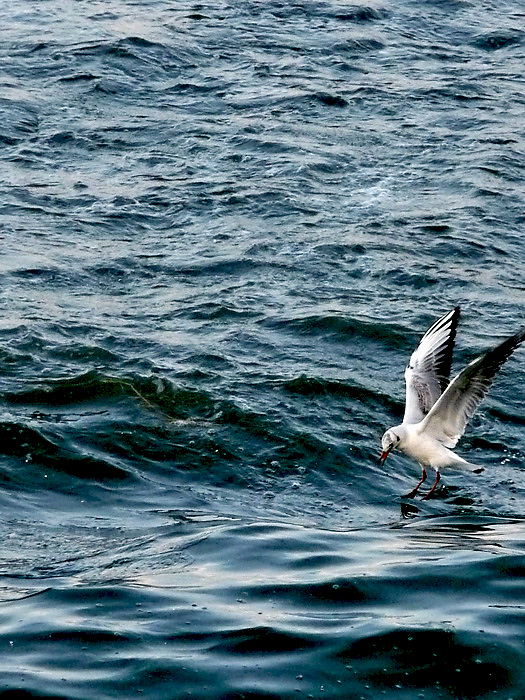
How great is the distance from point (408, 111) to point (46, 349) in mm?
8503

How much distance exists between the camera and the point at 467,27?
71.0 ft

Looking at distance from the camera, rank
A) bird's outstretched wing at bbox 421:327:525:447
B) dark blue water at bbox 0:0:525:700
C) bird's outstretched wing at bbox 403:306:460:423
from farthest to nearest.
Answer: bird's outstretched wing at bbox 403:306:460:423, bird's outstretched wing at bbox 421:327:525:447, dark blue water at bbox 0:0:525:700

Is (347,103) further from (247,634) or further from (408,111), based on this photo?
(247,634)

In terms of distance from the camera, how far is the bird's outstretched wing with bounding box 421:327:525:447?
906cm

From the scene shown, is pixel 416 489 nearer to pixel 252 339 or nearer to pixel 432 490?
Answer: pixel 432 490

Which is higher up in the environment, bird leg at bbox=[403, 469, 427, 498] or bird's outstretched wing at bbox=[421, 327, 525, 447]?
bird's outstretched wing at bbox=[421, 327, 525, 447]

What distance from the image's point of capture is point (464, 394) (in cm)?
966

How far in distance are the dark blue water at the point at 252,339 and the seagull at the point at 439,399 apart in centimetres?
42

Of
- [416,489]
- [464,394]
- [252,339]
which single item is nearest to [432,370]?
[464,394]

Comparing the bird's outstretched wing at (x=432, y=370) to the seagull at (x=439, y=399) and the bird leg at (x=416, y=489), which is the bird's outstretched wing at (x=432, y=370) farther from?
the bird leg at (x=416, y=489)

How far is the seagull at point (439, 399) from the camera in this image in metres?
9.28

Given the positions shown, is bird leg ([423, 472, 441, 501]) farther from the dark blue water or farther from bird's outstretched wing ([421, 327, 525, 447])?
bird's outstretched wing ([421, 327, 525, 447])

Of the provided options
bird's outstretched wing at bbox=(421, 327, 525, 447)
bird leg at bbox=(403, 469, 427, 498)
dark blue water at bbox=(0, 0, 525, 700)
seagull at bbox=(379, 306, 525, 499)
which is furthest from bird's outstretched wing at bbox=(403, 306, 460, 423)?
dark blue water at bbox=(0, 0, 525, 700)

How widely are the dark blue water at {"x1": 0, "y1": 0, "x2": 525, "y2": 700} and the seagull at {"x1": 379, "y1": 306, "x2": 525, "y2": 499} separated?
1.36ft
